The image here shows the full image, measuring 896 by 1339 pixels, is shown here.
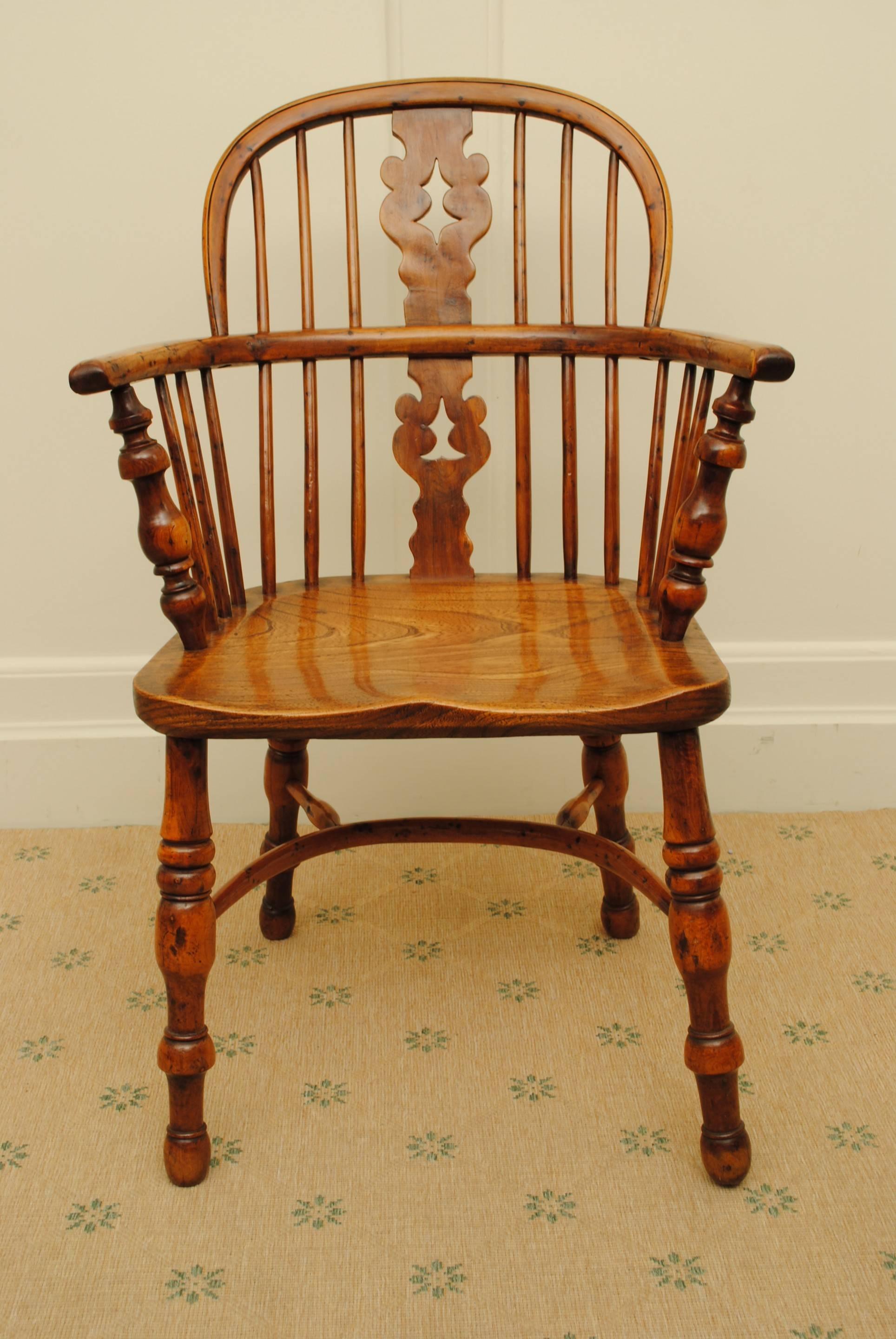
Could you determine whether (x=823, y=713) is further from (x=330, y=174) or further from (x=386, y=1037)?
(x=330, y=174)

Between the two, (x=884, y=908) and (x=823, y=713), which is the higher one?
(x=823, y=713)

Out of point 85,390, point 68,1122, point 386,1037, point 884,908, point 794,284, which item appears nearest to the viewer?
point 85,390

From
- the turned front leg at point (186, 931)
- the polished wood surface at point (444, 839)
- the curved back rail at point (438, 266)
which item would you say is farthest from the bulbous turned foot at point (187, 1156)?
the curved back rail at point (438, 266)

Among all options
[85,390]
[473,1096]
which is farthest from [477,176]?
[473,1096]

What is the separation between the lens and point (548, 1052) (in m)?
1.29

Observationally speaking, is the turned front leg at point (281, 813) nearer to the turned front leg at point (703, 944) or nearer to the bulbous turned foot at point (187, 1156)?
the bulbous turned foot at point (187, 1156)

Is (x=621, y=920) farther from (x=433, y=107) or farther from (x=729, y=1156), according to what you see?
(x=433, y=107)

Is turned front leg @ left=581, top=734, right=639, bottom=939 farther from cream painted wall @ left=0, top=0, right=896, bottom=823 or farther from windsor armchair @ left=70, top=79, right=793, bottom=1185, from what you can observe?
cream painted wall @ left=0, top=0, right=896, bottom=823

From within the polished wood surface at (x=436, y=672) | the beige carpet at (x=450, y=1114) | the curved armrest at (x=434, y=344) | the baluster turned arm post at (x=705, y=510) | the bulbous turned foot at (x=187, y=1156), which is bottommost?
the beige carpet at (x=450, y=1114)

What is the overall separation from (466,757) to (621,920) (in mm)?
425

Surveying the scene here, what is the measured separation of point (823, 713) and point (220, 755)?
0.96m

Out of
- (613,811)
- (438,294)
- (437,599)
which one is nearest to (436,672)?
(437,599)

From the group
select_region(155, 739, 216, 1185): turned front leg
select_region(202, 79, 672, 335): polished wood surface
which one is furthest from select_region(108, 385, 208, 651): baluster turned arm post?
select_region(202, 79, 672, 335): polished wood surface

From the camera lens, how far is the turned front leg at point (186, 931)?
1.03 m
